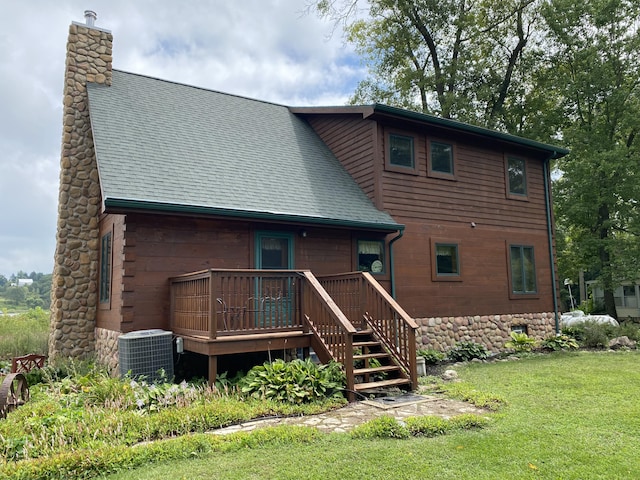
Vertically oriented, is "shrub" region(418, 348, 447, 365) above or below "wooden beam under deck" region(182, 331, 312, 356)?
below

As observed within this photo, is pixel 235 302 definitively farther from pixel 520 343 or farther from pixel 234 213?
pixel 520 343

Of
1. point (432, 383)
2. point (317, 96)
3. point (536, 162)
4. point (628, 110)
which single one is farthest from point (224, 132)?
point (628, 110)

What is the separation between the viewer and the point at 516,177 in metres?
14.0

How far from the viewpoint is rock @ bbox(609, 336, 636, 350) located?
1244 cm

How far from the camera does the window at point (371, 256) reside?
10.8 metres

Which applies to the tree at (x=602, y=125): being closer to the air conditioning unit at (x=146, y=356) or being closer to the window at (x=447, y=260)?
the window at (x=447, y=260)

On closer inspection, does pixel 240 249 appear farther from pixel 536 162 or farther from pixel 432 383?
pixel 536 162

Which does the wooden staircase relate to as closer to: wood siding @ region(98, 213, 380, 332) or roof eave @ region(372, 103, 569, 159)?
wood siding @ region(98, 213, 380, 332)

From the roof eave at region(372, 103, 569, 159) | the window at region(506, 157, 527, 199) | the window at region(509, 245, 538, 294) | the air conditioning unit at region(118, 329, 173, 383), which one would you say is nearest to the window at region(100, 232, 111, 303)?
the air conditioning unit at region(118, 329, 173, 383)

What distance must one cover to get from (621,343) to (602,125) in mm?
12694

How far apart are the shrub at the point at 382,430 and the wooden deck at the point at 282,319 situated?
5.39 feet

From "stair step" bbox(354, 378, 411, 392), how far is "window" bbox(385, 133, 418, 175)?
18.0ft

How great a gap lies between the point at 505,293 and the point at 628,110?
12.8 meters

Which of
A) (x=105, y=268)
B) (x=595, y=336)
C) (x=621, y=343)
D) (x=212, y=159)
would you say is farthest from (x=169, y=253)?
(x=621, y=343)
